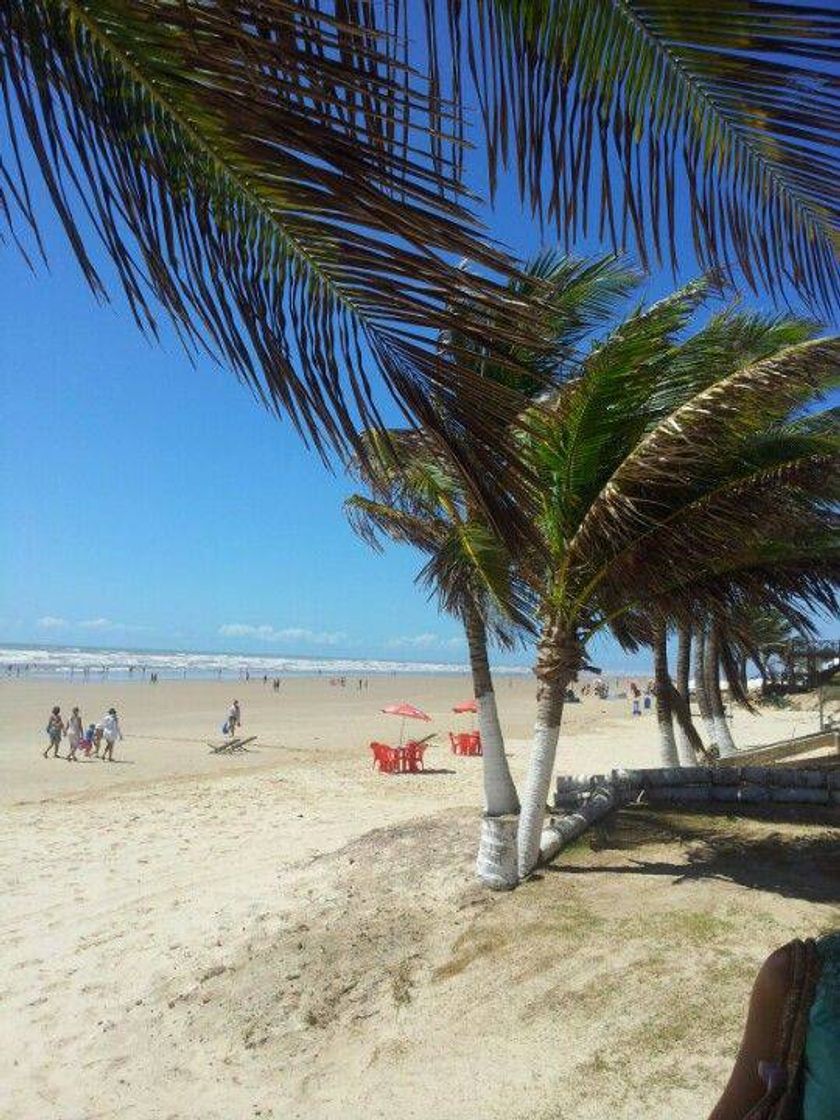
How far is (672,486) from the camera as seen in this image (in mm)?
6668

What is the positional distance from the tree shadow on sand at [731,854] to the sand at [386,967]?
0.12 ft

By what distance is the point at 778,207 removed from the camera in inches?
75.6

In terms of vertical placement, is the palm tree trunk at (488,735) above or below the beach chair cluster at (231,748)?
above

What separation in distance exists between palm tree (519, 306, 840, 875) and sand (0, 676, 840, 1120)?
1.33m

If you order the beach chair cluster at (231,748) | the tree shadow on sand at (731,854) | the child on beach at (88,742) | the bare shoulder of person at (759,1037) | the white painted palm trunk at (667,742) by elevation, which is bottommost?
the beach chair cluster at (231,748)

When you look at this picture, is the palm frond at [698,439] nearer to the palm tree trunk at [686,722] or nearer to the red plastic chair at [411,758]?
the palm tree trunk at [686,722]

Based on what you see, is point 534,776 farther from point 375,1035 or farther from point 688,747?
point 688,747

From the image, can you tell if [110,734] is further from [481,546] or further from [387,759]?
[481,546]

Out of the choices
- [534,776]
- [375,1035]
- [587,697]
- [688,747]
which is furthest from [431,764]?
[587,697]

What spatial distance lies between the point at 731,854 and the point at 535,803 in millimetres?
1960

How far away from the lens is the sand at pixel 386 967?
4.60 meters

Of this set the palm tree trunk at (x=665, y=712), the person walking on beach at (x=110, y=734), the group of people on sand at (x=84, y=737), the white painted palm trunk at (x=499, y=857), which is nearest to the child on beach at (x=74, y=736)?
the group of people on sand at (x=84, y=737)

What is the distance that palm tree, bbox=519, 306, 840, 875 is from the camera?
618cm

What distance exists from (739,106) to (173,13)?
112 cm
